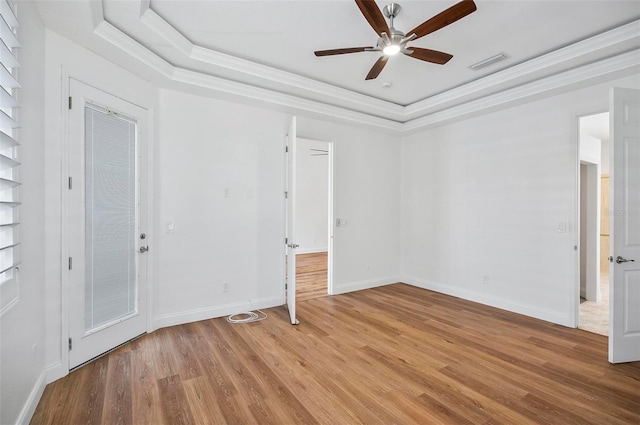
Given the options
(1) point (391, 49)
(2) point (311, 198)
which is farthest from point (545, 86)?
(2) point (311, 198)

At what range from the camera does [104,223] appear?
269 centimetres

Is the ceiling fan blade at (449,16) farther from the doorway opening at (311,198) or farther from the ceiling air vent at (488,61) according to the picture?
the doorway opening at (311,198)

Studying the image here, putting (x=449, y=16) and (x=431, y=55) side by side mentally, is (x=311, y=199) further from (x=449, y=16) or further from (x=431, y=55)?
(x=449, y=16)

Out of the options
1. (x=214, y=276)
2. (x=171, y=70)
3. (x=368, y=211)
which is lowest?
(x=214, y=276)

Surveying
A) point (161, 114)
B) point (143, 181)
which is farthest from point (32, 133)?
point (161, 114)

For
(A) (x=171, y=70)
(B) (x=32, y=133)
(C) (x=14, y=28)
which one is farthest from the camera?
(A) (x=171, y=70)

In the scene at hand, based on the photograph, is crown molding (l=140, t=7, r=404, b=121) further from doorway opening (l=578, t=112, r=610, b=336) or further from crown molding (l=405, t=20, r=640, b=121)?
doorway opening (l=578, t=112, r=610, b=336)

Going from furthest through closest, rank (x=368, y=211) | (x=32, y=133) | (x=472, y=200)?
1. (x=368, y=211)
2. (x=472, y=200)
3. (x=32, y=133)

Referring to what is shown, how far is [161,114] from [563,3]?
3.92 meters

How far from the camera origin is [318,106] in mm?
4211

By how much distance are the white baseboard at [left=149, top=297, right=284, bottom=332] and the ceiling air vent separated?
12.6 ft

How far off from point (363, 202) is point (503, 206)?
2078 millimetres

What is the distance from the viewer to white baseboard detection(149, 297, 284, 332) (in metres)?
3.35

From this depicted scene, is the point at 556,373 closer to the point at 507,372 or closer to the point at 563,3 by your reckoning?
the point at 507,372
